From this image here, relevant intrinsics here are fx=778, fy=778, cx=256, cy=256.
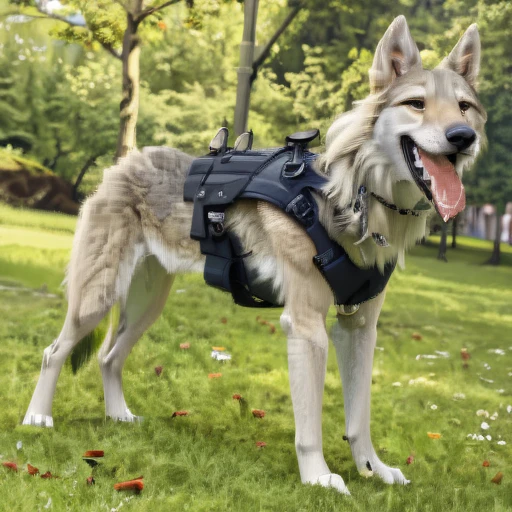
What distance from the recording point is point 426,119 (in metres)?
3.56

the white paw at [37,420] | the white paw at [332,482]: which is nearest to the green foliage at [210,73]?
the white paw at [37,420]

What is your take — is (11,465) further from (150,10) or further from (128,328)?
(150,10)

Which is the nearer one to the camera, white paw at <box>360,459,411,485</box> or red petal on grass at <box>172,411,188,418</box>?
white paw at <box>360,459,411,485</box>

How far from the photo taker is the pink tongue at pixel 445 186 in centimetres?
347

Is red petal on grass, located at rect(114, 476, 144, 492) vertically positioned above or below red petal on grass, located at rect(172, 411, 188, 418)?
above

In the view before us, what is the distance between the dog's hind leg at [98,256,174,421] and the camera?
5.22m

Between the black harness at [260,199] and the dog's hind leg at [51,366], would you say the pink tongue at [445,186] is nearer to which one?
the black harness at [260,199]

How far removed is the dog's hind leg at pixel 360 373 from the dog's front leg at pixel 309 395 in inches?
15.1

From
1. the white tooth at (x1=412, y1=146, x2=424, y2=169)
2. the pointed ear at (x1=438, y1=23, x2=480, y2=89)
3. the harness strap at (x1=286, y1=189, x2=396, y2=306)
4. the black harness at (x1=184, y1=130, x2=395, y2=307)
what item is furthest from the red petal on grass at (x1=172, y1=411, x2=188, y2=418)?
the pointed ear at (x1=438, y1=23, x2=480, y2=89)

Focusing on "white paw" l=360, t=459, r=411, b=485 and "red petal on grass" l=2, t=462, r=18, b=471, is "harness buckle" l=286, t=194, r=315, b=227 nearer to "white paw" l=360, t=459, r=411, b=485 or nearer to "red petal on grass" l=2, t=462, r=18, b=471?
"white paw" l=360, t=459, r=411, b=485

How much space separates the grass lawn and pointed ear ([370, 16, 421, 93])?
2.04 metres

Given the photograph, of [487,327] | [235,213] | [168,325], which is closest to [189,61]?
[168,325]

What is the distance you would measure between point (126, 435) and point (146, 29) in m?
6.03

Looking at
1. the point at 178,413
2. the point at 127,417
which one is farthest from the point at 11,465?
the point at 178,413
